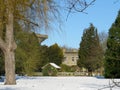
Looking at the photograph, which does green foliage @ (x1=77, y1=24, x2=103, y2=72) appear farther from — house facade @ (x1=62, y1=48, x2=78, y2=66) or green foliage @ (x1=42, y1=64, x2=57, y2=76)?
house facade @ (x1=62, y1=48, x2=78, y2=66)

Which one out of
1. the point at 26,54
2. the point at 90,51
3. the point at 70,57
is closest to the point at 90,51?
the point at 90,51

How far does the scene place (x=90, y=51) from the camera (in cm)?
5841

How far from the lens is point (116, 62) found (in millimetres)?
29453

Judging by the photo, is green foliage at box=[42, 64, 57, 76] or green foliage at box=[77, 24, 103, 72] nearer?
green foliage at box=[42, 64, 57, 76]

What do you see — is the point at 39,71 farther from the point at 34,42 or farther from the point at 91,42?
the point at 34,42

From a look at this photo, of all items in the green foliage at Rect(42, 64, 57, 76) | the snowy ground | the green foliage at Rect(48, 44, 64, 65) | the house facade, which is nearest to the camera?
the snowy ground

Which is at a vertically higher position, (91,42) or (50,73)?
(91,42)

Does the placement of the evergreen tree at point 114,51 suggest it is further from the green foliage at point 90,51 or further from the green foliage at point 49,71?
the green foliage at point 90,51

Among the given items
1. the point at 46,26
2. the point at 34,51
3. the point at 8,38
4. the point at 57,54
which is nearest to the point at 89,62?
the point at 57,54

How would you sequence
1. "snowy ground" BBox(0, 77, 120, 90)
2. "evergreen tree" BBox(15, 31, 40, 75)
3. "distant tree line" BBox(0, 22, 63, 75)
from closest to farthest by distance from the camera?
"snowy ground" BBox(0, 77, 120, 90), "distant tree line" BBox(0, 22, 63, 75), "evergreen tree" BBox(15, 31, 40, 75)

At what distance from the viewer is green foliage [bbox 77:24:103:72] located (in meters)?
55.5

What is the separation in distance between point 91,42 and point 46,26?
45.6m

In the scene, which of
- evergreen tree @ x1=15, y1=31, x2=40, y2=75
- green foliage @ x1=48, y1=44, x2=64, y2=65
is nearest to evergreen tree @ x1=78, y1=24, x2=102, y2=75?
green foliage @ x1=48, y1=44, x2=64, y2=65

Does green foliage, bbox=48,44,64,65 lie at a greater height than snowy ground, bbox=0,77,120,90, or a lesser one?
greater
